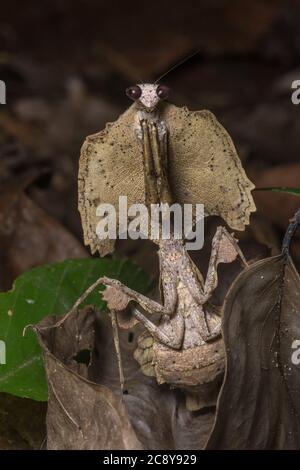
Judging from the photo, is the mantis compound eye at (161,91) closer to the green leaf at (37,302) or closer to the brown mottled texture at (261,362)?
the brown mottled texture at (261,362)

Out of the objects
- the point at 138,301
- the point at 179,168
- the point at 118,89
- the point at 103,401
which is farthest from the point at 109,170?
the point at 118,89

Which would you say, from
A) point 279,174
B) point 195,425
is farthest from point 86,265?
point 279,174

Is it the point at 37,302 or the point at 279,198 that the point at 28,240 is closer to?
the point at 37,302

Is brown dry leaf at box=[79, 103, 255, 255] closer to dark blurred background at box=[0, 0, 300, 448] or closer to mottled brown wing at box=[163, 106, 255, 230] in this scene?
mottled brown wing at box=[163, 106, 255, 230]

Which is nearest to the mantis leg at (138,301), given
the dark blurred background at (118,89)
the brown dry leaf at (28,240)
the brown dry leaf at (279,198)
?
the dark blurred background at (118,89)
